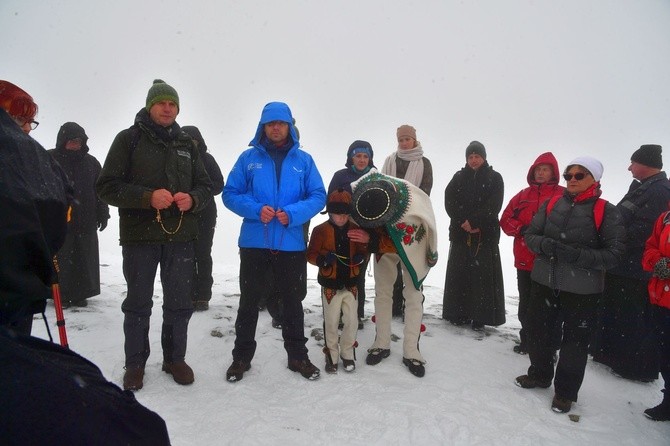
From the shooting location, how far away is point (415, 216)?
4172 mm

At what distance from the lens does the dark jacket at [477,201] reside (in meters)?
5.43

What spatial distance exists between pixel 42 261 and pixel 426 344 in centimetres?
463

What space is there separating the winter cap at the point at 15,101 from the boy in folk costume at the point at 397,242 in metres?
2.69

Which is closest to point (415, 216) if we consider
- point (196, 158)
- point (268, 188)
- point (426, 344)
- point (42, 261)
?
point (268, 188)

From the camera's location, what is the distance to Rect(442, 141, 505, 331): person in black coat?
17.9ft

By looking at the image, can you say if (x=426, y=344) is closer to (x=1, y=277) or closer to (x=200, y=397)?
(x=200, y=397)

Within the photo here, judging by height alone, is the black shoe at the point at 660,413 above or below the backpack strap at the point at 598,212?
below

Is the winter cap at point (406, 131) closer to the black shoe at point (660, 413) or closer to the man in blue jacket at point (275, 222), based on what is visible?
the man in blue jacket at point (275, 222)

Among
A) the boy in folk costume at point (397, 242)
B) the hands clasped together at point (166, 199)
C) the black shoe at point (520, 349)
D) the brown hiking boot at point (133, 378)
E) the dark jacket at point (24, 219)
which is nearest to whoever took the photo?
the dark jacket at point (24, 219)

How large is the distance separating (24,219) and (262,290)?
299 cm

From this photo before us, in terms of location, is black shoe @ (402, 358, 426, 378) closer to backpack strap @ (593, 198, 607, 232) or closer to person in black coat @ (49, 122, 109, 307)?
backpack strap @ (593, 198, 607, 232)

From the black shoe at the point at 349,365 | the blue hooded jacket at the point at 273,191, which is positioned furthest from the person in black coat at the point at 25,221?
the black shoe at the point at 349,365

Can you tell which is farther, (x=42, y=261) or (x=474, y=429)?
(x=474, y=429)

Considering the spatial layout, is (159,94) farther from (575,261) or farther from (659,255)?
(659,255)
